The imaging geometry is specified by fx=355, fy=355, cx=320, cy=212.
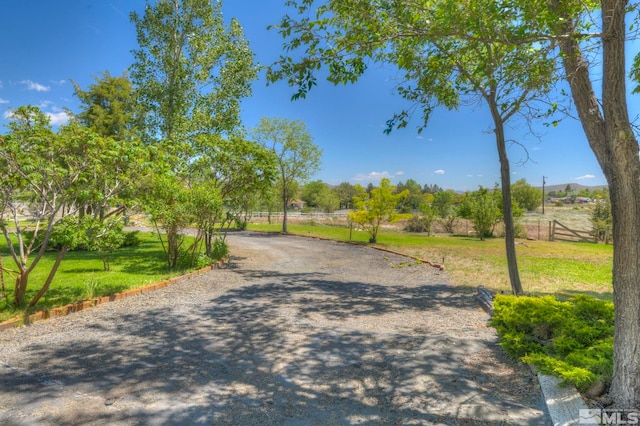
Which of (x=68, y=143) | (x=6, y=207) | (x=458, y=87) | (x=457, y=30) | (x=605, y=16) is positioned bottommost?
(x=6, y=207)

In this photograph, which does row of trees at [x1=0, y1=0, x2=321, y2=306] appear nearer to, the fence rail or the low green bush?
the low green bush

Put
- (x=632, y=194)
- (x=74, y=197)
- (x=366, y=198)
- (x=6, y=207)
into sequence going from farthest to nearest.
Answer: (x=366, y=198) → (x=74, y=197) → (x=6, y=207) → (x=632, y=194)

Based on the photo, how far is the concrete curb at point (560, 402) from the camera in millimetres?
2354

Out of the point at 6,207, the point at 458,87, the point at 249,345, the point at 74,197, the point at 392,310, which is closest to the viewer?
the point at 249,345

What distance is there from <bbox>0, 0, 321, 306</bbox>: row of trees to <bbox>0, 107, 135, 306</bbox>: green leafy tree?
2 centimetres

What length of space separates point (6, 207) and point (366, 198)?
1416 centimetres

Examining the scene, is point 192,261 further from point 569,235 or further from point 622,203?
point 569,235

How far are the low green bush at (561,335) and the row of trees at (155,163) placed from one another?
18.3ft

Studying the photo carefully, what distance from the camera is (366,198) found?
→ 17562 millimetres

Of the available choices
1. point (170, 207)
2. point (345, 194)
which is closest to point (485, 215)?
point (170, 207)

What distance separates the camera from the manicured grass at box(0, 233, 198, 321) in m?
6.03

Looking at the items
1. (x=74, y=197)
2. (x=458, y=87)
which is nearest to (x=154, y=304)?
(x=74, y=197)

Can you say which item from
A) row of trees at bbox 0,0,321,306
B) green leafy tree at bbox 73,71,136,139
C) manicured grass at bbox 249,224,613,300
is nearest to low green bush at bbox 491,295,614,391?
manicured grass at bbox 249,224,613,300

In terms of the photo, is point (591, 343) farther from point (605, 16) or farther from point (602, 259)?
point (602, 259)
